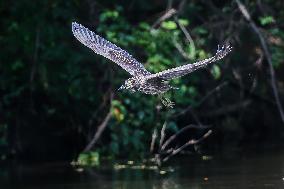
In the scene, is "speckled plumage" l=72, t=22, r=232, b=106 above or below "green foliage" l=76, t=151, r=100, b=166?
above

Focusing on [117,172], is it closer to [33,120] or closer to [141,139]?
[141,139]

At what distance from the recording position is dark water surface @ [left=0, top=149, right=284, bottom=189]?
9750 mm

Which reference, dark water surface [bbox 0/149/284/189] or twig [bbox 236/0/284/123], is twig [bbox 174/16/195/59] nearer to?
twig [bbox 236/0/284/123]

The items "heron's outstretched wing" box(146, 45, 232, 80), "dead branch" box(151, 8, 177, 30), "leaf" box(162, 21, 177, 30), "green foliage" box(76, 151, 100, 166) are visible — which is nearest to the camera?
"heron's outstretched wing" box(146, 45, 232, 80)

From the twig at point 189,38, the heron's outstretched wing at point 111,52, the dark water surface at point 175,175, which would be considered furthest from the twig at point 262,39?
the heron's outstretched wing at point 111,52

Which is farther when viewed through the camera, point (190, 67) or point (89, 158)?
point (89, 158)

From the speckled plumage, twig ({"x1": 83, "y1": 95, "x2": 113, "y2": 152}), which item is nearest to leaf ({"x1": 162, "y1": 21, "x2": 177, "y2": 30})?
twig ({"x1": 83, "y1": 95, "x2": 113, "y2": 152})

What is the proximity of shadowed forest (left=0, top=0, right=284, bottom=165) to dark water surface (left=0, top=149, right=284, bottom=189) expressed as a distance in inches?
26.0

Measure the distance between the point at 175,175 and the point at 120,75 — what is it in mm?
2672

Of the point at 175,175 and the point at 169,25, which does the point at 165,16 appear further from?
the point at 175,175

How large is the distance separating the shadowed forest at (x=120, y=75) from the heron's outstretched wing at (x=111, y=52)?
12.3ft

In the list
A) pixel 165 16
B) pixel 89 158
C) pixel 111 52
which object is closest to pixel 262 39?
pixel 165 16

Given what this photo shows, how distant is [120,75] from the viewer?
12.9m

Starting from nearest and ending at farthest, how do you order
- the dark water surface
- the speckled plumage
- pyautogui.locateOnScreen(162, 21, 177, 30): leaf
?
the speckled plumage
the dark water surface
pyautogui.locateOnScreen(162, 21, 177, 30): leaf
